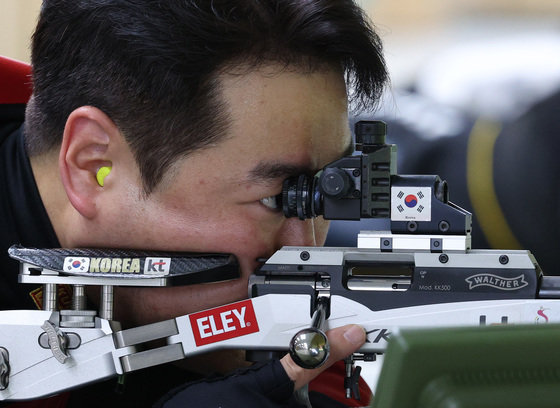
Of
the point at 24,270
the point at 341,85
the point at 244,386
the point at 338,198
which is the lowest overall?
the point at 244,386

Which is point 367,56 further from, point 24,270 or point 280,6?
point 24,270

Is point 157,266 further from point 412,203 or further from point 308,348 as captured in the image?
point 412,203

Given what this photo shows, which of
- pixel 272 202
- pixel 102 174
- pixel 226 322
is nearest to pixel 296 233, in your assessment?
pixel 272 202

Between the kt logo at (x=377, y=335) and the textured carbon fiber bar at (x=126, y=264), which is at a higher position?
the textured carbon fiber bar at (x=126, y=264)

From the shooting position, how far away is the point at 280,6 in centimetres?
156

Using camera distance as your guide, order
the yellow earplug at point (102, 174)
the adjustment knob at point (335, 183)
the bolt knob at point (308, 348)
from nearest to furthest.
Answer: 1. the bolt knob at point (308, 348)
2. the adjustment knob at point (335, 183)
3. the yellow earplug at point (102, 174)

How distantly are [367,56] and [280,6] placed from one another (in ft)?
0.74

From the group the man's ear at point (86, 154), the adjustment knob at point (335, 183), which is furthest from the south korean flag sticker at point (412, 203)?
the man's ear at point (86, 154)

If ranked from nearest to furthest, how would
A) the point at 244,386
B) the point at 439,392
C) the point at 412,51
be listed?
the point at 439,392 → the point at 244,386 → the point at 412,51

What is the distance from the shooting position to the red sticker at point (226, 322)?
4.76 ft

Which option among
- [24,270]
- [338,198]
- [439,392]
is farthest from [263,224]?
[439,392]

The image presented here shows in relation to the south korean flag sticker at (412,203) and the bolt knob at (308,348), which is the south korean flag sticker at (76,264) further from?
the south korean flag sticker at (412,203)

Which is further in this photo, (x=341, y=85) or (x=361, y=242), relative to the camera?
(x=341, y=85)

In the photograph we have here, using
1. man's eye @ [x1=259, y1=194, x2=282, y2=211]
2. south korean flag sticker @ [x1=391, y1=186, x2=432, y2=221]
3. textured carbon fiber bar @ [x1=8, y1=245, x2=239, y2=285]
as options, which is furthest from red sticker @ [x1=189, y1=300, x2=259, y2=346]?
south korean flag sticker @ [x1=391, y1=186, x2=432, y2=221]
